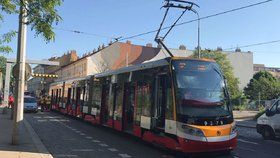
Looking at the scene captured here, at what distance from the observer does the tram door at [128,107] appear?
58.3 ft

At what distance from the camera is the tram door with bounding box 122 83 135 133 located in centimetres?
1778

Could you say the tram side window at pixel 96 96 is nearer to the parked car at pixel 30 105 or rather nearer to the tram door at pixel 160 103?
the tram door at pixel 160 103

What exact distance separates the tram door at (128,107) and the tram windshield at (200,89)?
4.14 meters

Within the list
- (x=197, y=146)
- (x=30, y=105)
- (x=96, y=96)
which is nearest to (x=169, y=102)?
(x=197, y=146)

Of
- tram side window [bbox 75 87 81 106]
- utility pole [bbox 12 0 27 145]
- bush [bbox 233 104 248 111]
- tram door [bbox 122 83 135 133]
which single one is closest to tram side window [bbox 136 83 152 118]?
tram door [bbox 122 83 135 133]

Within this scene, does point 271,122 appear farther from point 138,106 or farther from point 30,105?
point 30,105

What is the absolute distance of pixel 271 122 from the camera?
65.0 ft

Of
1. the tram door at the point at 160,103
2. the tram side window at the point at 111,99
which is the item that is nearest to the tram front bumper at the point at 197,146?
the tram door at the point at 160,103

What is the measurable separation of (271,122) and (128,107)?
651 cm

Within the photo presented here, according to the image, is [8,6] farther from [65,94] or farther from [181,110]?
[65,94]

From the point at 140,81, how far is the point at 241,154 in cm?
469

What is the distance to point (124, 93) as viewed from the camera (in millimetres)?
18891

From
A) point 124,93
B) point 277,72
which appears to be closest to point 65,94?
point 124,93

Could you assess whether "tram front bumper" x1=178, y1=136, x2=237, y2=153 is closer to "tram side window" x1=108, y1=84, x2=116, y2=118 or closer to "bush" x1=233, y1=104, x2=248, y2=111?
"tram side window" x1=108, y1=84, x2=116, y2=118
